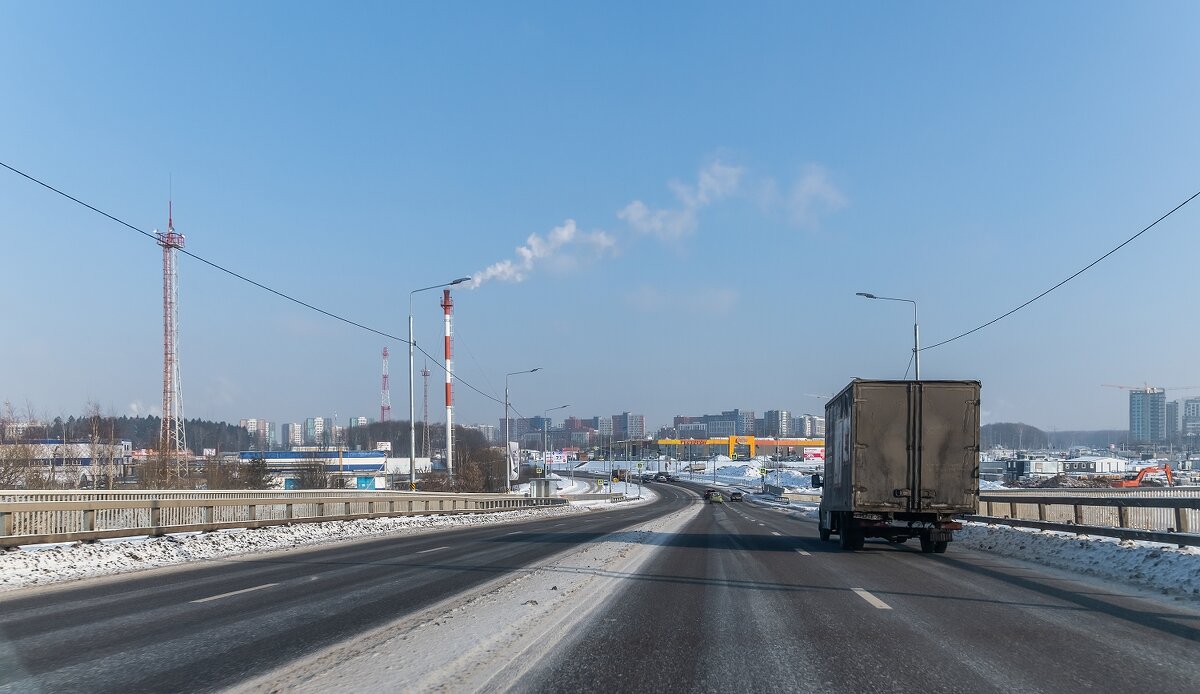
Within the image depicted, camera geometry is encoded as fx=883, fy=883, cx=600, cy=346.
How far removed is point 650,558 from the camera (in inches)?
709

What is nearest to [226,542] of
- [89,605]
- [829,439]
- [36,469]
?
[89,605]

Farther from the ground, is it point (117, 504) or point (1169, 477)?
point (117, 504)

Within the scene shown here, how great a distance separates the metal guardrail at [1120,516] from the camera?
1631cm

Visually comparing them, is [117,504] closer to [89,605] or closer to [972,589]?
[89,605]

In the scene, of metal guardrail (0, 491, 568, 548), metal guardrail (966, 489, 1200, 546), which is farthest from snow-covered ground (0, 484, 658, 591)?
metal guardrail (966, 489, 1200, 546)

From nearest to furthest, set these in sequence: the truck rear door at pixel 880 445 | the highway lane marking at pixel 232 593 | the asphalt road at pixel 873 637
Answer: the asphalt road at pixel 873 637
the highway lane marking at pixel 232 593
the truck rear door at pixel 880 445

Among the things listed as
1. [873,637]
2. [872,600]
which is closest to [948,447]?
[872,600]

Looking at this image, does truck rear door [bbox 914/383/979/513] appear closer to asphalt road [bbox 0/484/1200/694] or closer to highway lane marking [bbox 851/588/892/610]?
asphalt road [bbox 0/484/1200/694]

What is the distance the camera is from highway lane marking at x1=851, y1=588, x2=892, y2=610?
11031 mm

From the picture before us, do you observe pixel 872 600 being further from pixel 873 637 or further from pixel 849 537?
pixel 849 537

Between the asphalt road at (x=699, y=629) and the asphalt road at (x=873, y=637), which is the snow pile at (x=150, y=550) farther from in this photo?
the asphalt road at (x=873, y=637)

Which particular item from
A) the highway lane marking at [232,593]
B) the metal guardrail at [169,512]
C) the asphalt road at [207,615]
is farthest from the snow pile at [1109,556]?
the metal guardrail at [169,512]

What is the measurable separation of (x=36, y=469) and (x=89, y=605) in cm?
3598

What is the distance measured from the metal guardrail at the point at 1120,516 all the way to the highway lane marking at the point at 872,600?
6150 mm
